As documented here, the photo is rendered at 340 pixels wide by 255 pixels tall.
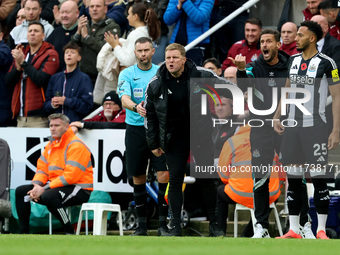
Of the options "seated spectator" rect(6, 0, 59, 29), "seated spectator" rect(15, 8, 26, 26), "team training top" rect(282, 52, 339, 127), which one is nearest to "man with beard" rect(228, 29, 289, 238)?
"team training top" rect(282, 52, 339, 127)

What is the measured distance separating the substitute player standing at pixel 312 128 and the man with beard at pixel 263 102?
228 mm

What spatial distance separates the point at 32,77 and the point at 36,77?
0.07m

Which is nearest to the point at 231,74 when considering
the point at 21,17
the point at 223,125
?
the point at 223,125

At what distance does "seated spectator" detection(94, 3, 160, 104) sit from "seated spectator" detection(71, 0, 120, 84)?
0.42 metres

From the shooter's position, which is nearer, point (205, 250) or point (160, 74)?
point (205, 250)

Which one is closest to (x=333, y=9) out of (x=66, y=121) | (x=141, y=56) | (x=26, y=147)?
(x=141, y=56)

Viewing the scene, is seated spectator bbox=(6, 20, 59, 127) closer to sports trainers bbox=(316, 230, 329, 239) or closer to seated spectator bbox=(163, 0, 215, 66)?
seated spectator bbox=(163, 0, 215, 66)

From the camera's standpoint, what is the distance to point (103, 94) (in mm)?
14555

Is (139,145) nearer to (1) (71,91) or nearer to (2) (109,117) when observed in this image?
(2) (109,117)

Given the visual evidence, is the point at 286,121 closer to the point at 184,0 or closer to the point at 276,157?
the point at 276,157

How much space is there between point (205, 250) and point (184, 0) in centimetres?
772

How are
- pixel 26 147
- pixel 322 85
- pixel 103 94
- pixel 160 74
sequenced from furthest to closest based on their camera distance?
pixel 103 94
pixel 26 147
pixel 160 74
pixel 322 85

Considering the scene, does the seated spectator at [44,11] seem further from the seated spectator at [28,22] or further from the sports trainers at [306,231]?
the sports trainers at [306,231]

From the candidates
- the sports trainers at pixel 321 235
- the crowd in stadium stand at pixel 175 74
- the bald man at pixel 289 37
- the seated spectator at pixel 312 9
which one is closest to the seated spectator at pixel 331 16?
the crowd in stadium stand at pixel 175 74
